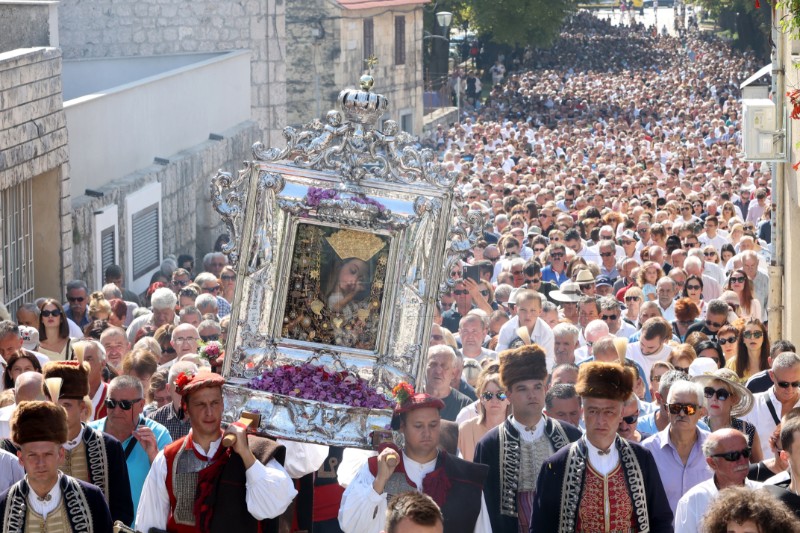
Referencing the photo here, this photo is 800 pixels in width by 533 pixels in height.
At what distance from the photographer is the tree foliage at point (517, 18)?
5809cm

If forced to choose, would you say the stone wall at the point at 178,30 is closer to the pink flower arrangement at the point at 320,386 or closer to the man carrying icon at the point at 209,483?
the pink flower arrangement at the point at 320,386

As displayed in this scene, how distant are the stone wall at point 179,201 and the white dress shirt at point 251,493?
10520 millimetres

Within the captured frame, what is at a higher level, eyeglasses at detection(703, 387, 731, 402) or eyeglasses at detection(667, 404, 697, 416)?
eyeglasses at detection(667, 404, 697, 416)

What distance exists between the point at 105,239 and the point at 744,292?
7621 mm

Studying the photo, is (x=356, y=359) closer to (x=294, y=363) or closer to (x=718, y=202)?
(x=294, y=363)

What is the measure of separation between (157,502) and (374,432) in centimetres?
140

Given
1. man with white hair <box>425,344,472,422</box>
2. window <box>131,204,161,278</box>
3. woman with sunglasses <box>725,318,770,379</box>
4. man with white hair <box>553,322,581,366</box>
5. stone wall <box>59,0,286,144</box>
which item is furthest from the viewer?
stone wall <box>59,0,286,144</box>

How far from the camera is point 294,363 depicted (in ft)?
28.6

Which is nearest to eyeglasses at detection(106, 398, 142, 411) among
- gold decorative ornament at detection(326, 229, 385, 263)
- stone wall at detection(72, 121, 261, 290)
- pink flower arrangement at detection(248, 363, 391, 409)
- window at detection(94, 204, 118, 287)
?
pink flower arrangement at detection(248, 363, 391, 409)

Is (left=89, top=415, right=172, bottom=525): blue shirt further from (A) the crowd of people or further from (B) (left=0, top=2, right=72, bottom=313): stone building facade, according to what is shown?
(B) (left=0, top=2, right=72, bottom=313): stone building facade

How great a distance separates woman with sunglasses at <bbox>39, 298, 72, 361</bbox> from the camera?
11414 millimetres

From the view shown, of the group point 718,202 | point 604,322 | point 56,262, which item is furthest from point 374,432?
point 718,202

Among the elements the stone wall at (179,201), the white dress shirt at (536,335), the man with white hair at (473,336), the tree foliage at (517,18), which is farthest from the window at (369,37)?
the man with white hair at (473,336)

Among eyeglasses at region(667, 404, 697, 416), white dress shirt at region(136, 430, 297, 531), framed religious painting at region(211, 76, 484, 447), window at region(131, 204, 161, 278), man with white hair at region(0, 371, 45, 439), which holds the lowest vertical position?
window at region(131, 204, 161, 278)
